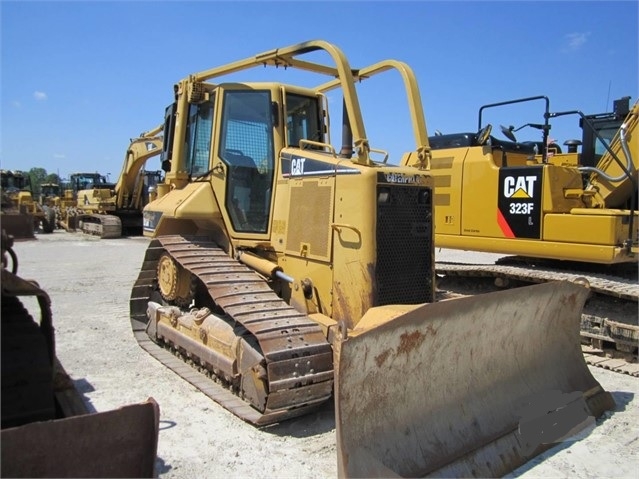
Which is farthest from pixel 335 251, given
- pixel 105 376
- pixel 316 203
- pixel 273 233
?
pixel 105 376

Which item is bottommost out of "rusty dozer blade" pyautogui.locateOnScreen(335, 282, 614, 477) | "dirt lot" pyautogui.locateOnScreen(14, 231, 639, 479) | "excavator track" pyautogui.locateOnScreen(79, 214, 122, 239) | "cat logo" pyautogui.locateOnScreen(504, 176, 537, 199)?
"dirt lot" pyautogui.locateOnScreen(14, 231, 639, 479)

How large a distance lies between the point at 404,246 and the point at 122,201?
20.3 meters

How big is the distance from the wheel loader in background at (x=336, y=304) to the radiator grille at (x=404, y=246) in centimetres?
1

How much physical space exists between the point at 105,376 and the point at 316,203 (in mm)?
2675

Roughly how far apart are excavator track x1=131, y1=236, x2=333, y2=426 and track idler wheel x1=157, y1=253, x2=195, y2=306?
0.22 meters

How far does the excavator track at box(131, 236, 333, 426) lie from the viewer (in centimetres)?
402

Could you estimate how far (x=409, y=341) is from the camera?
355 cm

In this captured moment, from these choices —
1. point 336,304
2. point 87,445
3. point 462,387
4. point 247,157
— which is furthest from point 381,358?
point 247,157

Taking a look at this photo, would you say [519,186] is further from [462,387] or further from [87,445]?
[87,445]

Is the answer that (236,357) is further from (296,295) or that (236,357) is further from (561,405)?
(561,405)

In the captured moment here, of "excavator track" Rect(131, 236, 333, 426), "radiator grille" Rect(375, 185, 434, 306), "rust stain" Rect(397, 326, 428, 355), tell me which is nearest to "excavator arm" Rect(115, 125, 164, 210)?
"excavator track" Rect(131, 236, 333, 426)

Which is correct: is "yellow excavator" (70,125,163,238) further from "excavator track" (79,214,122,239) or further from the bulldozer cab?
the bulldozer cab

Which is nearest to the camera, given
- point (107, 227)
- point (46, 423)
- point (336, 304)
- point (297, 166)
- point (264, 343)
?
point (46, 423)

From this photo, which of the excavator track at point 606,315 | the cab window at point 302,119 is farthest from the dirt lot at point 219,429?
the cab window at point 302,119
